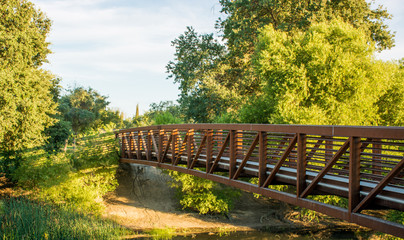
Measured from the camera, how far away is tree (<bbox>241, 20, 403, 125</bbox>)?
18.8 meters

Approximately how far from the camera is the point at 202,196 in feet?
70.4

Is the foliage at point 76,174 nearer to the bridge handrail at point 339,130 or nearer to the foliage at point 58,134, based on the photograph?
the foliage at point 58,134

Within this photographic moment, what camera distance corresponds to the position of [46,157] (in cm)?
2253

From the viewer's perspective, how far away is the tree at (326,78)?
1883 centimetres

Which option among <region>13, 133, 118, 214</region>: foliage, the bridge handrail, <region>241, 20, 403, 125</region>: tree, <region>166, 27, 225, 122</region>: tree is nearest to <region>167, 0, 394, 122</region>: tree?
<region>166, 27, 225, 122</region>: tree

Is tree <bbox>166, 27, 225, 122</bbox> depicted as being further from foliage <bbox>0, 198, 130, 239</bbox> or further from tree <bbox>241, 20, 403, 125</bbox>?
foliage <bbox>0, 198, 130, 239</bbox>

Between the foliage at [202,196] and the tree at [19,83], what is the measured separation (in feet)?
29.3

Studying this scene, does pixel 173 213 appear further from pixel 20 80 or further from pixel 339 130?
pixel 339 130

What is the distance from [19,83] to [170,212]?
1136 centimetres

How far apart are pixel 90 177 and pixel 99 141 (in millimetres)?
2117

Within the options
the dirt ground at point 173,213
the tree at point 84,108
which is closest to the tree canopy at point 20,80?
the dirt ground at point 173,213

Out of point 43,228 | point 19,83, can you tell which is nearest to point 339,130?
point 43,228

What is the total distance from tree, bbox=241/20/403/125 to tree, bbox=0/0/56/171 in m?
13.2

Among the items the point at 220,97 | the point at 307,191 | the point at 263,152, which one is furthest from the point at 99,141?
the point at 307,191
